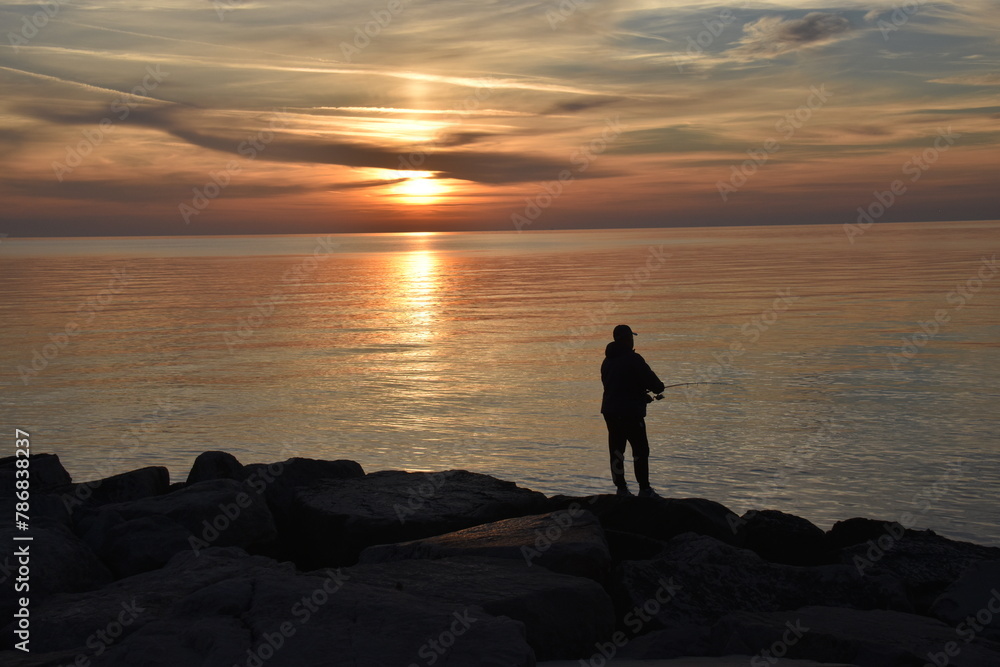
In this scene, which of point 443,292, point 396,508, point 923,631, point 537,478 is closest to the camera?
point 923,631

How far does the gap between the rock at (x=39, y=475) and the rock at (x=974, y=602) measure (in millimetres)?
9666

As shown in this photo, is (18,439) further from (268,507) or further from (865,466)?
(865,466)

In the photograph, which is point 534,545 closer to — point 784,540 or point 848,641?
point 848,641

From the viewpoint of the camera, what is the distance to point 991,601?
7566 millimetres

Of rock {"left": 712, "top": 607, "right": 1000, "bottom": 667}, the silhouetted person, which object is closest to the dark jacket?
the silhouetted person

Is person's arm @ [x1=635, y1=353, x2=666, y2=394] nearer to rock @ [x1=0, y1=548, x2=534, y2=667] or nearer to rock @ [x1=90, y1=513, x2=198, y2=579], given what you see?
rock @ [x1=0, y1=548, x2=534, y2=667]

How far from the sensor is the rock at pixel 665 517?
9.44 meters

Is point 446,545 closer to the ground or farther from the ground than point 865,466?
farther from the ground

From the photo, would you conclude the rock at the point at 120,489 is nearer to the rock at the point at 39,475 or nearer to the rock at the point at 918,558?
the rock at the point at 39,475

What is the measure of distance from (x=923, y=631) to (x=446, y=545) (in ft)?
12.7

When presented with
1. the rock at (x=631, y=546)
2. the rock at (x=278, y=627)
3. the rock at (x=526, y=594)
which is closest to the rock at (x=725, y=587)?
the rock at (x=631, y=546)

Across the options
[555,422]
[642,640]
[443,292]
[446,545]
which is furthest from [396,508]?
[443,292]

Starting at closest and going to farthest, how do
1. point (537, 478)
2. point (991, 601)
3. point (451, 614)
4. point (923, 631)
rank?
point (451, 614), point (923, 631), point (991, 601), point (537, 478)

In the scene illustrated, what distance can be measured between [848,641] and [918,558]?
116 inches
